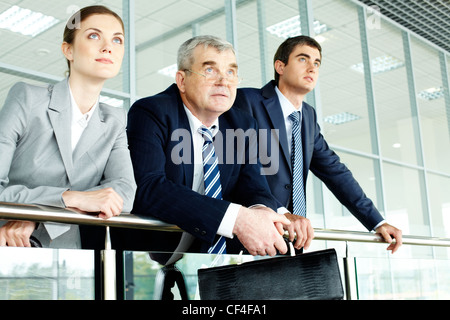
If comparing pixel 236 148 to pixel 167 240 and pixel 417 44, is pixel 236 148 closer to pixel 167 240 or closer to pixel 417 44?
pixel 167 240

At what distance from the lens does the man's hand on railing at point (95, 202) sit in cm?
138

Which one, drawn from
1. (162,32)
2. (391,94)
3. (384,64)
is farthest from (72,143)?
(384,64)

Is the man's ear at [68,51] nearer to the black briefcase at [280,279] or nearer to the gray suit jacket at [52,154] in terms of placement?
the gray suit jacket at [52,154]

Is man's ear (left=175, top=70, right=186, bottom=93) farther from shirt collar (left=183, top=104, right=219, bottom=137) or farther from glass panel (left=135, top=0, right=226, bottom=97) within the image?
glass panel (left=135, top=0, right=226, bottom=97)

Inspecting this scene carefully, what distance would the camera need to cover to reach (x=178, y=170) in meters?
1.82

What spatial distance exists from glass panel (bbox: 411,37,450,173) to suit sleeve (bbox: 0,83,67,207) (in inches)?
271

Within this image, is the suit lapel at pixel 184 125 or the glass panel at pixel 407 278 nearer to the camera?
the suit lapel at pixel 184 125

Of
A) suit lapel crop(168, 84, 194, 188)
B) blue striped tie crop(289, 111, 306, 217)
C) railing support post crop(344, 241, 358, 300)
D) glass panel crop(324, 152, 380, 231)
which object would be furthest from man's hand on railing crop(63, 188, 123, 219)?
glass panel crop(324, 152, 380, 231)

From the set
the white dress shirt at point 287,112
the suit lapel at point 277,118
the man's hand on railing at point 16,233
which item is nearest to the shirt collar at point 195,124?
the suit lapel at point 277,118

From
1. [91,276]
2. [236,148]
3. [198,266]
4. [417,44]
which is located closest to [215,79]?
[236,148]

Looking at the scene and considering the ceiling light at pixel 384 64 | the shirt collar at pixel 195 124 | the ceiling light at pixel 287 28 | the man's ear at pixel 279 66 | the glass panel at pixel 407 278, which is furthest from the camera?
the ceiling light at pixel 384 64

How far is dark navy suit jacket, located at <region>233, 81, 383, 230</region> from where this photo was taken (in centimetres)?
242

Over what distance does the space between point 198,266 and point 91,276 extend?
349mm

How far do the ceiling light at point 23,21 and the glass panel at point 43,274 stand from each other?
9.11 ft
